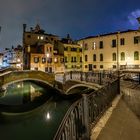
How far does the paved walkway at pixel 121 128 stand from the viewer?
539 centimetres

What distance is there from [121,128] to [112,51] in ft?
148

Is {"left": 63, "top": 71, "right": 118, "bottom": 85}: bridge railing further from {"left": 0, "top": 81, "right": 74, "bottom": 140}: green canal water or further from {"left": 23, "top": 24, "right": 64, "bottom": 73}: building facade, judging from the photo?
Answer: {"left": 23, "top": 24, "right": 64, "bottom": 73}: building facade

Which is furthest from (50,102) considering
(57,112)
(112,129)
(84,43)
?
(84,43)

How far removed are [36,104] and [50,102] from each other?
2.04 m

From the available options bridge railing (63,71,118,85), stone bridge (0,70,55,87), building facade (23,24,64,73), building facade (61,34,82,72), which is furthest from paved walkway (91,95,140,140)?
building facade (61,34,82,72)

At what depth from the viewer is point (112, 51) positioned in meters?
49.8

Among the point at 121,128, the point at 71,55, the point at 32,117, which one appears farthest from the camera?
the point at 71,55

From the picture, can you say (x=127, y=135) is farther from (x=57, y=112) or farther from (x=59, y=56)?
(x=59, y=56)

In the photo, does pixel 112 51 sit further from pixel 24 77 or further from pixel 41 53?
pixel 24 77

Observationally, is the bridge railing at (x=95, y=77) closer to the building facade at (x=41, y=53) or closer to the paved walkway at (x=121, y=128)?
the paved walkway at (x=121, y=128)

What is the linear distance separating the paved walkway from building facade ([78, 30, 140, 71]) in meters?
37.5

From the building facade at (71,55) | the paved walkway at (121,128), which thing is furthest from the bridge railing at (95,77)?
the building facade at (71,55)

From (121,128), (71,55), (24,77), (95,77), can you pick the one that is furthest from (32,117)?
(71,55)

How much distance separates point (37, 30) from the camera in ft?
214
